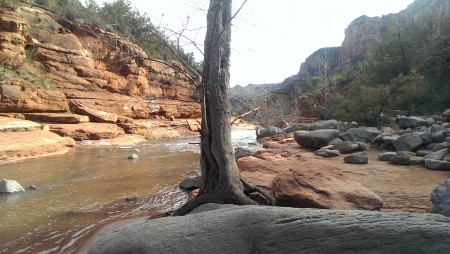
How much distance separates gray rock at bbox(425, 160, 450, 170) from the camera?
176 inches

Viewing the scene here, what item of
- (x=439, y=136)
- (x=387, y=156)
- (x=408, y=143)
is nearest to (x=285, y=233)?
(x=387, y=156)

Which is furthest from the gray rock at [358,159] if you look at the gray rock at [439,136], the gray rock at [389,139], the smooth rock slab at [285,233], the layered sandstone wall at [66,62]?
the layered sandstone wall at [66,62]

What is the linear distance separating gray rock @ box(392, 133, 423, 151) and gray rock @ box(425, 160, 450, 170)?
5.60ft

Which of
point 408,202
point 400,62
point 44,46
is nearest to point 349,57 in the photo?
point 400,62

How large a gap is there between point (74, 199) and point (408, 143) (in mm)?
7446

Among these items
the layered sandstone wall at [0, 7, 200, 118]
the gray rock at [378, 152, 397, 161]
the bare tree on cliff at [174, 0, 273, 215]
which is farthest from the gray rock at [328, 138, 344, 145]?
the layered sandstone wall at [0, 7, 200, 118]

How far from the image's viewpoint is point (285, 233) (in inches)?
70.7

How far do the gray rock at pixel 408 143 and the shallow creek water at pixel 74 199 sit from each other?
17.5 feet

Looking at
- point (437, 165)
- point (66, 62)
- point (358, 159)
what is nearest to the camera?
point (437, 165)

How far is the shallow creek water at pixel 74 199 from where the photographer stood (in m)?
Result: 3.23

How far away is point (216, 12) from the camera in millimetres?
3268

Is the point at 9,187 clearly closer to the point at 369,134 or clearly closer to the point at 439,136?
the point at 369,134

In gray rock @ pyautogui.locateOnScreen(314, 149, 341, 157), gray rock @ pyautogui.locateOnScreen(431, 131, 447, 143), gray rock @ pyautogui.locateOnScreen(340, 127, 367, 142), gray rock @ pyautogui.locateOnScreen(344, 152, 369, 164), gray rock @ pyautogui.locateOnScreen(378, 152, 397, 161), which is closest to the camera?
gray rock @ pyautogui.locateOnScreen(344, 152, 369, 164)

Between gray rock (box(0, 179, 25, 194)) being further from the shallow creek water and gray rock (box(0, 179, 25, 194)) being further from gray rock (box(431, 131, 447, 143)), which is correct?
gray rock (box(431, 131, 447, 143))
